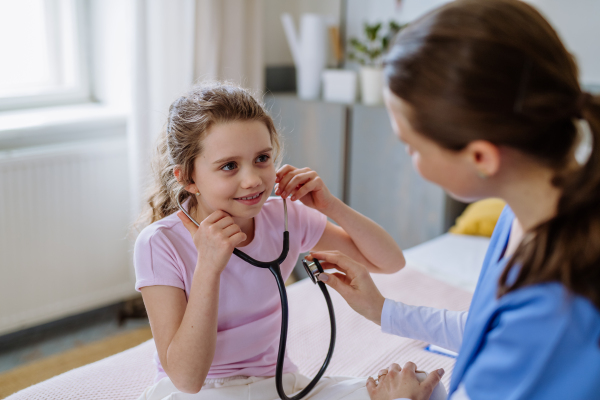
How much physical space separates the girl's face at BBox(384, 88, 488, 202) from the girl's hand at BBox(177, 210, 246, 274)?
34 centimetres

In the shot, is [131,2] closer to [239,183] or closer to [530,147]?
[239,183]

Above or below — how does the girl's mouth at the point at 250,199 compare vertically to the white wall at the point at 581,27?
below

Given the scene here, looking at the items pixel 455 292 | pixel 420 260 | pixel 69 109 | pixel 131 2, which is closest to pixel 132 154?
pixel 69 109

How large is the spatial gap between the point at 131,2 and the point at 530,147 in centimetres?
184

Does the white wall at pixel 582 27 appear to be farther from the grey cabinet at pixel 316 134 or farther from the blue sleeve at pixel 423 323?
the blue sleeve at pixel 423 323

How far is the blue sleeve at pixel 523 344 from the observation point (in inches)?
27.7

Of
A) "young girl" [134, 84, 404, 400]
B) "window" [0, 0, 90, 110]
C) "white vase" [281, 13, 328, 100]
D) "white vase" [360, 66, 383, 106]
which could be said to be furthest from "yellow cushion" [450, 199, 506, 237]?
"window" [0, 0, 90, 110]

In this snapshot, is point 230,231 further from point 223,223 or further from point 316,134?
point 316,134

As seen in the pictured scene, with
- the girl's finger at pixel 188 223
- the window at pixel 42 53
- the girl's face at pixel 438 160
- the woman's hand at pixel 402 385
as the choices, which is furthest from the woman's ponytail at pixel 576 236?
the window at pixel 42 53

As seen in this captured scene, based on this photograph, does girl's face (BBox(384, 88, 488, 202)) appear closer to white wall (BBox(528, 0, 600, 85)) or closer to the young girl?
the young girl

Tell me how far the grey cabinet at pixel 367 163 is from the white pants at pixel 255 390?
4.33 feet

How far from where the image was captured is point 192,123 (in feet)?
3.41

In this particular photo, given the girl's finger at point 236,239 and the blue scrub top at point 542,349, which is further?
the girl's finger at point 236,239

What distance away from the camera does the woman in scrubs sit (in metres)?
0.69
